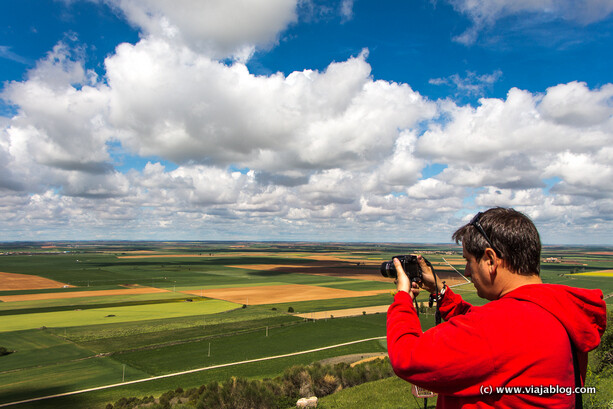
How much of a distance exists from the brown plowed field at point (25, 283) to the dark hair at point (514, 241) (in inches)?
4273

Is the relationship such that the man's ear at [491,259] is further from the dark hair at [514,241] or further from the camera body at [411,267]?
the camera body at [411,267]

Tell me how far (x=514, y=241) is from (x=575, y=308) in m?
0.51

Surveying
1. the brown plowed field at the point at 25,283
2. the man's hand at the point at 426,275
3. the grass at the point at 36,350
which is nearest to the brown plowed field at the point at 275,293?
the grass at the point at 36,350

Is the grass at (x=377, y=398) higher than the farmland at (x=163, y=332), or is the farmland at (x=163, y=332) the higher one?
the grass at (x=377, y=398)

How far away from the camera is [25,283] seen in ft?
313

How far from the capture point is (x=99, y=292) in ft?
271

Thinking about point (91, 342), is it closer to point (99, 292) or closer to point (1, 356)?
point (1, 356)

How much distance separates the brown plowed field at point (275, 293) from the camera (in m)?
74.5

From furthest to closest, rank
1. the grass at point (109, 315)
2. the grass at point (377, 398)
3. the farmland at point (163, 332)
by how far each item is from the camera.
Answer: the grass at point (109, 315)
the farmland at point (163, 332)
the grass at point (377, 398)

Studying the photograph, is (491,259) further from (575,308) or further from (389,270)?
(389,270)

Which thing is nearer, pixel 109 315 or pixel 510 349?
pixel 510 349

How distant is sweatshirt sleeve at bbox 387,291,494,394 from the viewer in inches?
79.2

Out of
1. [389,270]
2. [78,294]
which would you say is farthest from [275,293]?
[389,270]

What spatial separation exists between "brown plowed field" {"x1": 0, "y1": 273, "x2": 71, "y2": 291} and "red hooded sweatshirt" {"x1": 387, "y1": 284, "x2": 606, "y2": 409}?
108479mm
